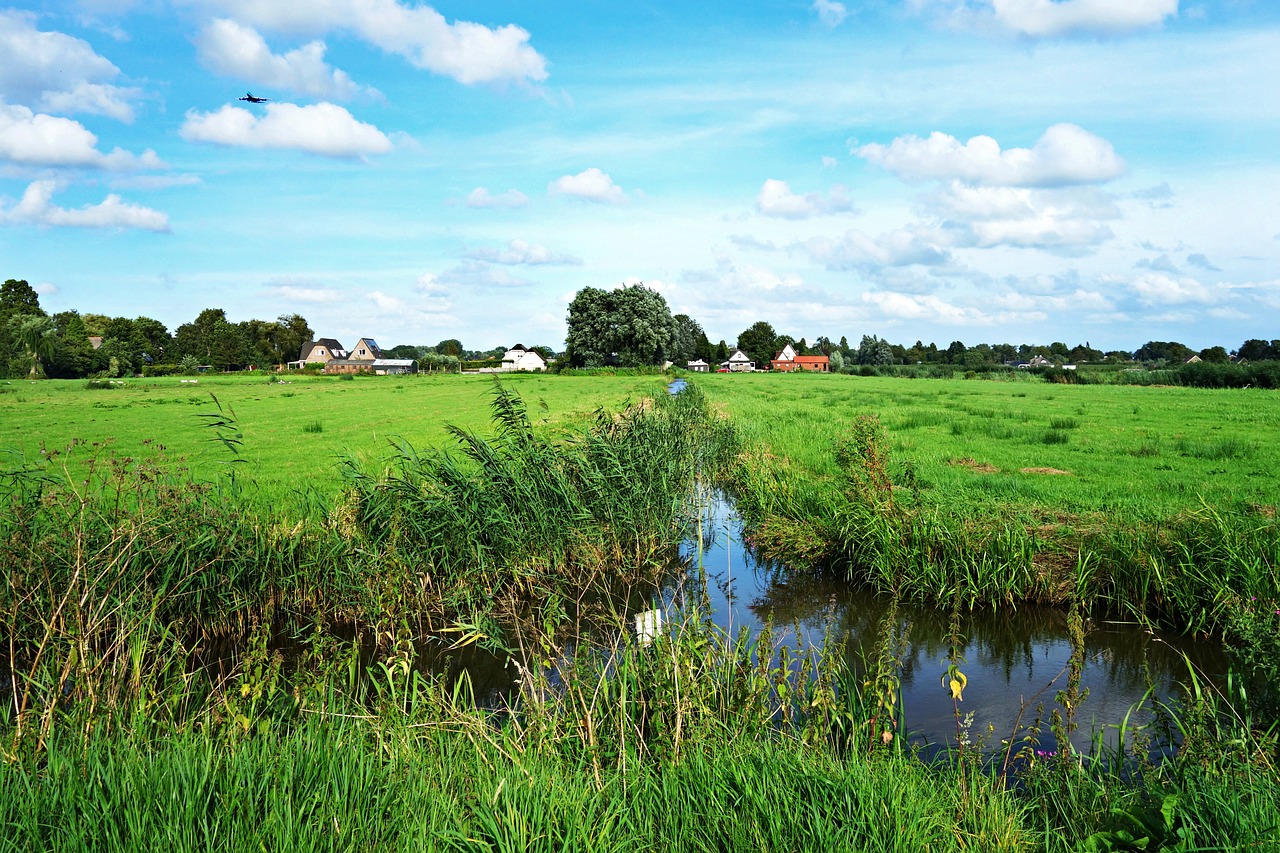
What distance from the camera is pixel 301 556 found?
9.12 m

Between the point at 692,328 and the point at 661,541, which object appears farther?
the point at 692,328

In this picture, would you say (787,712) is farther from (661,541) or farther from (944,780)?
(661,541)

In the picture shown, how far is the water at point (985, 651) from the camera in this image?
684 cm

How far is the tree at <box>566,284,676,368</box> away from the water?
91.6 m

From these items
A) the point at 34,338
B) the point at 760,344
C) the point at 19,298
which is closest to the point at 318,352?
the point at 19,298

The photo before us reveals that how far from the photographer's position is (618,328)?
10281 cm

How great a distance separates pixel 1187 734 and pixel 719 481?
14.1 meters

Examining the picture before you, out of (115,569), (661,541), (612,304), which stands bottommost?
(661,541)

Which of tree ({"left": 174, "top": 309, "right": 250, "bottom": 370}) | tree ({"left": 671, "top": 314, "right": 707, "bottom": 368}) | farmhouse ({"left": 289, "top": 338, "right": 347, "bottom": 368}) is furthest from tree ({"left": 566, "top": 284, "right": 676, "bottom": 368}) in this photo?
farmhouse ({"left": 289, "top": 338, "right": 347, "bottom": 368})

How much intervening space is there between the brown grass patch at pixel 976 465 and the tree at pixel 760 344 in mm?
152381

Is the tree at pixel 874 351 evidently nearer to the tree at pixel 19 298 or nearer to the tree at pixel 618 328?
the tree at pixel 618 328

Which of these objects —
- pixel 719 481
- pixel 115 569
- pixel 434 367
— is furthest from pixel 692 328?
pixel 115 569

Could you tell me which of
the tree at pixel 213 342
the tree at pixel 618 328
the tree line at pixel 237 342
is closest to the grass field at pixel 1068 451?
the tree line at pixel 237 342

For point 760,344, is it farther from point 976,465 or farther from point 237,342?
point 976,465
